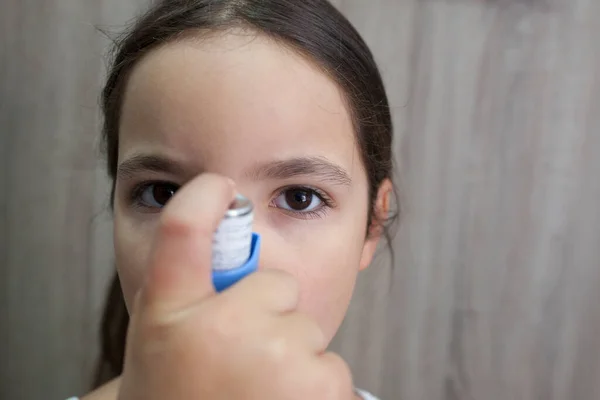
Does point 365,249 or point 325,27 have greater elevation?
point 325,27

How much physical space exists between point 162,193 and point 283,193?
5.5 inches

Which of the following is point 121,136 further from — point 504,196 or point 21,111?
point 504,196

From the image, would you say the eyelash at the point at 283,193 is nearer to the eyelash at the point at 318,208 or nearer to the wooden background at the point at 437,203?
the eyelash at the point at 318,208

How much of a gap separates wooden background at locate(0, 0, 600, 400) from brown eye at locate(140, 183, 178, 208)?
0.40m

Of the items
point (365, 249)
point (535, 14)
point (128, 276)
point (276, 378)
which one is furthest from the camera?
point (535, 14)

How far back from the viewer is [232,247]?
0.37m

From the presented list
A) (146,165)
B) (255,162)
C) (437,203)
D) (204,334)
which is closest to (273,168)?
(255,162)

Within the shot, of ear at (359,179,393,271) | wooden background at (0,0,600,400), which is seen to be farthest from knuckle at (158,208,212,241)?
wooden background at (0,0,600,400)

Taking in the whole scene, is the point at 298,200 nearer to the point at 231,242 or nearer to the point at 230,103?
the point at 230,103

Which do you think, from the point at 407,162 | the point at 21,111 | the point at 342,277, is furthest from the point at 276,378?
the point at 21,111

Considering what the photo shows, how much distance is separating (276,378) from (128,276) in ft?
1.00

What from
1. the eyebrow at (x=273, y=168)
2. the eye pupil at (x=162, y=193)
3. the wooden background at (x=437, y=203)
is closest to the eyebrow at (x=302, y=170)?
the eyebrow at (x=273, y=168)

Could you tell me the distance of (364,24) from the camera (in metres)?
0.93

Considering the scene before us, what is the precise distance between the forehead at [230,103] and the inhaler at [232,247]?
0.16 metres
